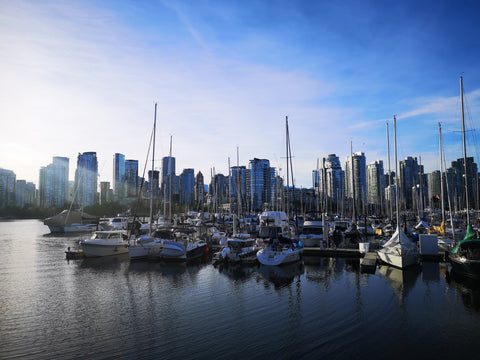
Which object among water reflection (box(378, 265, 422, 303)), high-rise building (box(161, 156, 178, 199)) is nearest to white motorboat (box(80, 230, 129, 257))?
high-rise building (box(161, 156, 178, 199))

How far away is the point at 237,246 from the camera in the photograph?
35781 mm

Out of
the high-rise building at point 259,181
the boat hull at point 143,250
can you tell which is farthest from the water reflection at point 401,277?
the high-rise building at point 259,181

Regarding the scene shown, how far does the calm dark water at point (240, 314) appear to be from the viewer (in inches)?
504

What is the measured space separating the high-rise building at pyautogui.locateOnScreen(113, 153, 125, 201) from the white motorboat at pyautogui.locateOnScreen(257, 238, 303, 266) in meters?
172

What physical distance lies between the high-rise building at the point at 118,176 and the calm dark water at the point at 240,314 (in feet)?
553

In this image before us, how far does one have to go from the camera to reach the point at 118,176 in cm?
19212

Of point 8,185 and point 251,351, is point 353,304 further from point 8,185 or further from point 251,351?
point 8,185

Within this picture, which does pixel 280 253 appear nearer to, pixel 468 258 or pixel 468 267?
pixel 468 267

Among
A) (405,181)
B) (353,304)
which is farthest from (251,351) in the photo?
(405,181)

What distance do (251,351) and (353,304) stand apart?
891 cm

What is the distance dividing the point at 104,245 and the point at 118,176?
165 metres

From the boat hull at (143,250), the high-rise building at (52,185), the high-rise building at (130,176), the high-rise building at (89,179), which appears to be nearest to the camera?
the boat hull at (143,250)

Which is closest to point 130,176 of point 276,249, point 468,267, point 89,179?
point 89,179

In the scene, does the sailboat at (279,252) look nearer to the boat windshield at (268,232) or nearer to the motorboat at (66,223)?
the boat windshield at (268,232)
